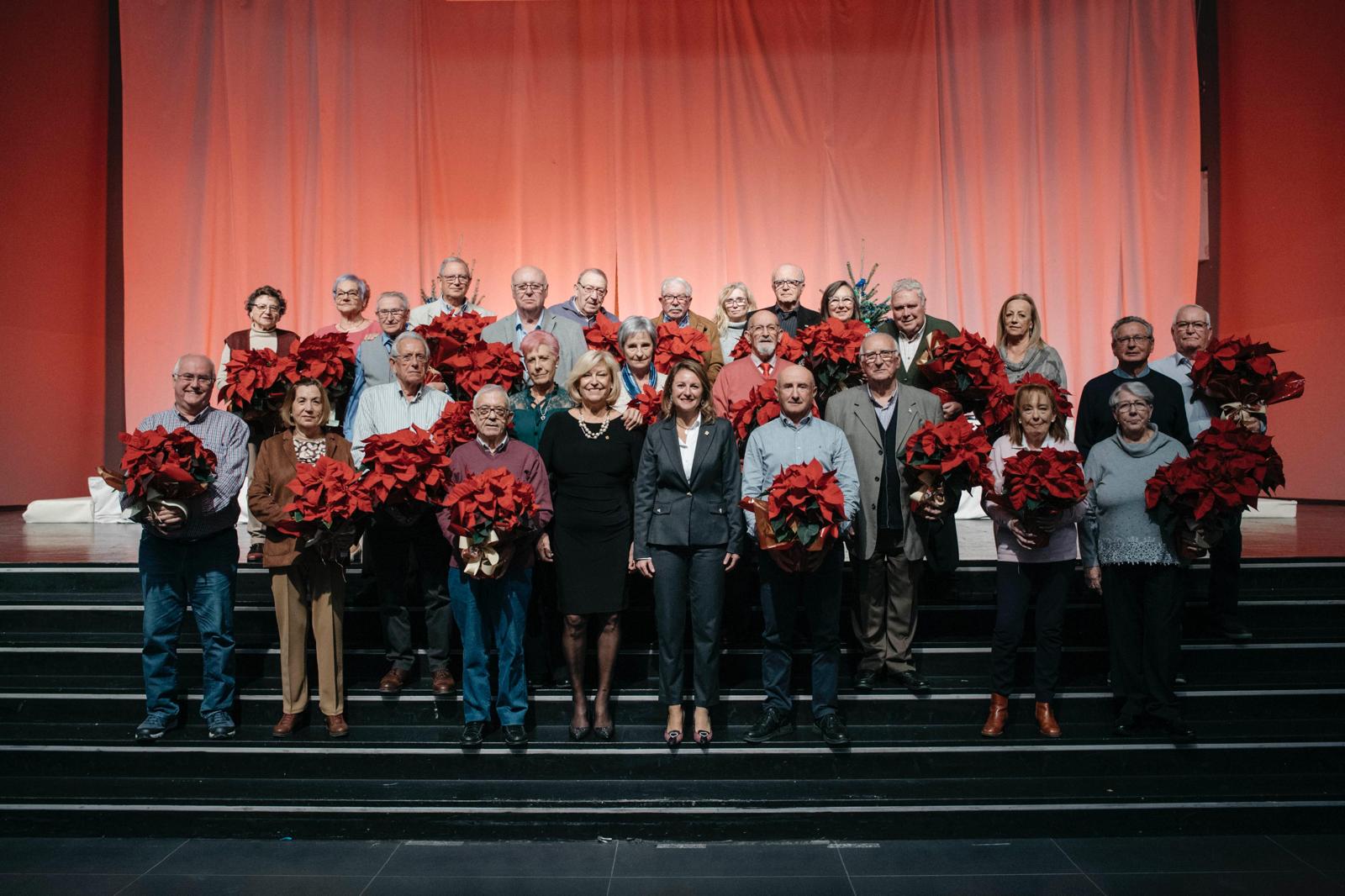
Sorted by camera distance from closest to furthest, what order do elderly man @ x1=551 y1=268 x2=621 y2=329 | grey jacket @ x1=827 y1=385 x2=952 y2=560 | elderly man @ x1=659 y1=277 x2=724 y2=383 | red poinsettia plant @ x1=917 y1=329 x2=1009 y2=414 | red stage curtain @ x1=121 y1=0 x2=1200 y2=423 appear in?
grey jacket @ x1=827 y1=385 x2=952 y2=560 < red poinsettia plant @ x1=917 y1=329 x2=1009 y2=414 < elderly man @ x1=659 y1=277 x2=724 y2=383 < elderly man @ x1=551 y1=268 x2=621 y2=329 < red stage curtain @ x1=121 y1=0 x2=1200 y2=423

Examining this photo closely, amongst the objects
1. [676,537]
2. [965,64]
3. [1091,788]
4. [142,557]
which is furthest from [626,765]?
[965,64]

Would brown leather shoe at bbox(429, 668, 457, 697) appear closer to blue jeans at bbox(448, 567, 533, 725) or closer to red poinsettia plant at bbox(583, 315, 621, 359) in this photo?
blue jeans at bbox(448, 567, 533, 725)

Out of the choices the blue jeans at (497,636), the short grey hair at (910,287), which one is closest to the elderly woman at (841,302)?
the short grey hair at (910,287)

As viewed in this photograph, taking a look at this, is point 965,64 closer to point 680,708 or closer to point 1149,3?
point 1149,3

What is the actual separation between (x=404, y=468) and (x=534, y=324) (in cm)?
155

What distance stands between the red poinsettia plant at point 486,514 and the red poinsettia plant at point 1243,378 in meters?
3.25

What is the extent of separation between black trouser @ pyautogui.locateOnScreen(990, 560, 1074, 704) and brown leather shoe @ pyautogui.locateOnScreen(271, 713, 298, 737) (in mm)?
3087

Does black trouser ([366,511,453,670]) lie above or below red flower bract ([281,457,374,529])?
below

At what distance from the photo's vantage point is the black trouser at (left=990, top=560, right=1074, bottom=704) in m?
4.09

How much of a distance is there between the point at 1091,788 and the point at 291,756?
3378 millimetres

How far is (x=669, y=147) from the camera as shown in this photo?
29.1 feet

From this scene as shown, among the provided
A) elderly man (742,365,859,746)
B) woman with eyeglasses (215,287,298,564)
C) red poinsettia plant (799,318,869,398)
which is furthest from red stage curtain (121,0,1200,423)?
elderly man (742,365,859,746)

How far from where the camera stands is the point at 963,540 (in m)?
6.39

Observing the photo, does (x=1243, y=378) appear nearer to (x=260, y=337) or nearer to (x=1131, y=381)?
(x=1131, y=381)
